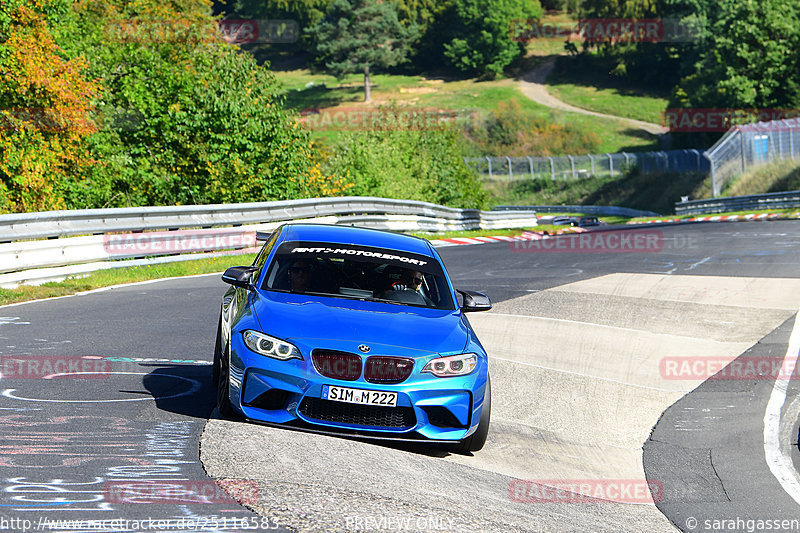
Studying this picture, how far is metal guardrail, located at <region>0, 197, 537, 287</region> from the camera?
14.5 meters

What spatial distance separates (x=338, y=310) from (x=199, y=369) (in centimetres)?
243

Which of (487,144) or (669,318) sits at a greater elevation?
(669,318)

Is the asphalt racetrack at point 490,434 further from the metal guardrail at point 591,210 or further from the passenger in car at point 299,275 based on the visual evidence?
the metal guardrail at point 591,210

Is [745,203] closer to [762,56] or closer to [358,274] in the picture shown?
[762,56]

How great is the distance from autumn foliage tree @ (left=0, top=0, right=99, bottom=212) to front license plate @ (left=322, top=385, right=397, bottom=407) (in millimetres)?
17774

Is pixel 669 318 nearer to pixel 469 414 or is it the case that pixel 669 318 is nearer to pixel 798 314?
pixel 798 314

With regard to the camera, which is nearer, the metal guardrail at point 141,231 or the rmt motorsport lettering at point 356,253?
the rmt motorsport lettering at point 356,253

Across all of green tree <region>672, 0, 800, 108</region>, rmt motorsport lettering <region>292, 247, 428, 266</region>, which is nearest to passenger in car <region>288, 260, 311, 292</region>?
rmt motorsport lettering <region>292, 247, 428, 266</region>

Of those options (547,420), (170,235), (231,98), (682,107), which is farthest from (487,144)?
(547,420)

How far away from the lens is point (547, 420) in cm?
923

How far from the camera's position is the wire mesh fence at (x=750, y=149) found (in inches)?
2124

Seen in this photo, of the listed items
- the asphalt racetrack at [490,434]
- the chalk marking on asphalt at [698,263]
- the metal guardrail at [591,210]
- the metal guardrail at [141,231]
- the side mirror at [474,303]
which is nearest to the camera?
the asphalt racetrack at [490,434]

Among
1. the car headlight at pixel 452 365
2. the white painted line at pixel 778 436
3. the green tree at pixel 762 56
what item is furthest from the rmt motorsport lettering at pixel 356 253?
the green tree at pixel 762 56

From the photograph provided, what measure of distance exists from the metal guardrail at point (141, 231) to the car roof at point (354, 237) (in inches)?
282
